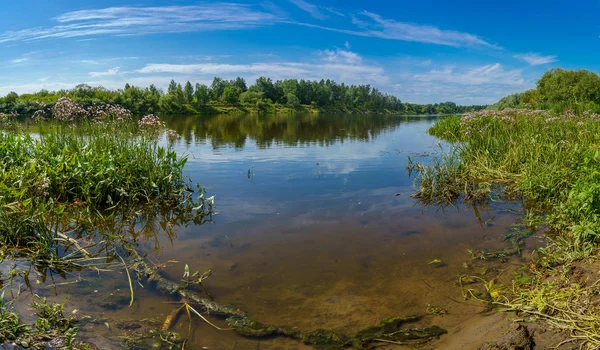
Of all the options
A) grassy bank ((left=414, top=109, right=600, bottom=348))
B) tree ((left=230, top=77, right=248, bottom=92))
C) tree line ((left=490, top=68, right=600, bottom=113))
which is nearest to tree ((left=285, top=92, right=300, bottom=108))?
tree ((left=230, top=77, right=248, bottom=92))

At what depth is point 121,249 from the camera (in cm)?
688

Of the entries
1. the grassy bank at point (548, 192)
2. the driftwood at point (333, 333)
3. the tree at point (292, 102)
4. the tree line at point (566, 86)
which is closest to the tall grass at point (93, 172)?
the driftwood at point (333, 333)

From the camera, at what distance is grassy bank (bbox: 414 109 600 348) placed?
4.41 m

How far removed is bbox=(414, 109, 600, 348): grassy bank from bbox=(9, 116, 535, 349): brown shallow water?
2.16 feet

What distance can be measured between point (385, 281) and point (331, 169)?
9755 millimetres

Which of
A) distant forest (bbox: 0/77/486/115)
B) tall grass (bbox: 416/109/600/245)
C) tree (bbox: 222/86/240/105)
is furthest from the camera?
tree (bbox: 222/86/240/105)

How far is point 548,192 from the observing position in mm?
9586

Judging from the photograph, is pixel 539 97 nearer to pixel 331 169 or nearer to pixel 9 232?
pixel 331 169

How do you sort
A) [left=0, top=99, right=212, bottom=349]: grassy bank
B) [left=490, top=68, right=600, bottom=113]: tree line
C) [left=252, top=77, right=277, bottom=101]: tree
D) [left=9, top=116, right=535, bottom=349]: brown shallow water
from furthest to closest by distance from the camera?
[left=252, top=77, right=277, bottom=101]: tree
[left=490, top=68, right=600, bottom=113]: tree line
[left=0, top=99, right=212, bottom=349]: grassy bank
[left=9, top=116, right=535, bottom=349]: brown shallow water

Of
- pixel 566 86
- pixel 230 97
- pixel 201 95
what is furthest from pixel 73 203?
pixel 230 97

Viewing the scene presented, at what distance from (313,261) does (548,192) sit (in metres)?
7.05

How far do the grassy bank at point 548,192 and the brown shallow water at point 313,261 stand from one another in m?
0.66

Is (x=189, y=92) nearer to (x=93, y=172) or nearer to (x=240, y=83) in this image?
(x=240, y=83)

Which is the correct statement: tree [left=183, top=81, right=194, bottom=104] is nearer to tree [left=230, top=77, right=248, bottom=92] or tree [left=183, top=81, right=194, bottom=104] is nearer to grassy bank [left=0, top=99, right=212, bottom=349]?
tree [left=230, top=77, right=248, bottom=92]
